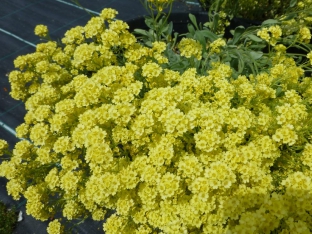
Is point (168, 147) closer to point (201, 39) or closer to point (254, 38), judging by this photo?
point (201, 39)

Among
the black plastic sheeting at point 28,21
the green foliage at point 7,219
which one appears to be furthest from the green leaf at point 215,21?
the green foliage at point 7,219

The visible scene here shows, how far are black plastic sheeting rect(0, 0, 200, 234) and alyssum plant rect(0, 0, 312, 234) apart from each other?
1163 millimetres

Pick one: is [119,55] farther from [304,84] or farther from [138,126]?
[304,84]

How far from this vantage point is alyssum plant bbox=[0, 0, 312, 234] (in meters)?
1.10

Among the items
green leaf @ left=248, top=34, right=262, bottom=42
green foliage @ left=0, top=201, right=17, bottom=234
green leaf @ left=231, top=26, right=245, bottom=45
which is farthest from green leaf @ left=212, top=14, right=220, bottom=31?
green foliage @ left=0, top=201, right=17, bottom=234

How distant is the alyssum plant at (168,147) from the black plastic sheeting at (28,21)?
1.16 meters

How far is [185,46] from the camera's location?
1.65 metres

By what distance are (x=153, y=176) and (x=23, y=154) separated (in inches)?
29.2

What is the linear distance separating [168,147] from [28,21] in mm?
3003

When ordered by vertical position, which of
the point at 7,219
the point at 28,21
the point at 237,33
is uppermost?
the point at 237,33

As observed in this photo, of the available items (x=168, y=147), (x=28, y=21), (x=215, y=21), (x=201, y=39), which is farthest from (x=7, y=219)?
(x=28, y=21)

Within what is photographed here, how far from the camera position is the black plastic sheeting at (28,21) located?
2695 millimetres

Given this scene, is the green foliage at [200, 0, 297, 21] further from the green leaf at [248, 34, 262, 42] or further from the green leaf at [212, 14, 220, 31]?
the green leaf at [248, 34, 262, 42]

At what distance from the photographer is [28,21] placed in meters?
3.45
